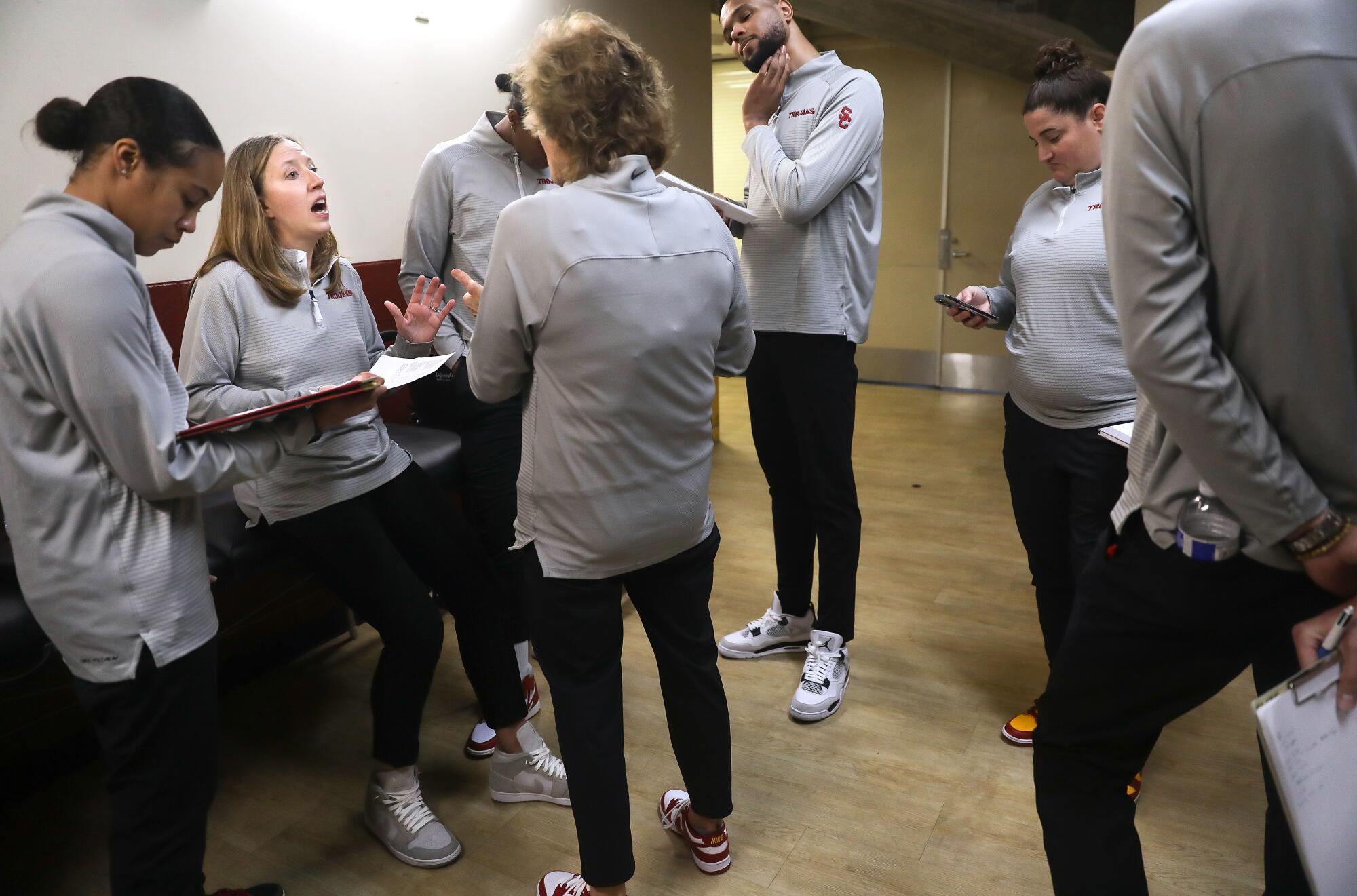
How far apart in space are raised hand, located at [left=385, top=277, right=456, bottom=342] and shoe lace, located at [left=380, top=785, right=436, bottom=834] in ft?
3.21

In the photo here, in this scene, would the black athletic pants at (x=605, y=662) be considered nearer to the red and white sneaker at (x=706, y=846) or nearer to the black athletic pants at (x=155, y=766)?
the red and white sneaker at (x=706, y=846)

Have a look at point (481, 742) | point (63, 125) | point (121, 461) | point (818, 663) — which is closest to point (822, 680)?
point (818, 663)

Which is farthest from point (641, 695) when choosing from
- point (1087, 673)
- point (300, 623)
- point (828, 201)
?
point (1087, 673)

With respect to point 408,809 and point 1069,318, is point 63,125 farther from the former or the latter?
point 1069,318

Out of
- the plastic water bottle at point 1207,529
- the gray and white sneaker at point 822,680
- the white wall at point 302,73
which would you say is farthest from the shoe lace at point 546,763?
the white wall at point 302,73

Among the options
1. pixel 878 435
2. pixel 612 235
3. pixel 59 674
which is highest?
pixel 612 235

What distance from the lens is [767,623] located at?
273 centimetres

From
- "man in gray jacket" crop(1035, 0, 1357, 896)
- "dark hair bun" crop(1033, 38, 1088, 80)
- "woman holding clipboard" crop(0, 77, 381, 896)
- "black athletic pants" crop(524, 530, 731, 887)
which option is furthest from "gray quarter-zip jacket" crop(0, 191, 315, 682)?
"dark hair bun" crop(1033, 38, 1088, 80)

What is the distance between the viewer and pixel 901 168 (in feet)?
22.0

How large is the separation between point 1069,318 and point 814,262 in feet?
2.15

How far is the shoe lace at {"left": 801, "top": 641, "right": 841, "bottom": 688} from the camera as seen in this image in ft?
7.93

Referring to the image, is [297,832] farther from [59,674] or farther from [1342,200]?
[1342,200]

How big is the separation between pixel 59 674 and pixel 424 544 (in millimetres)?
1051

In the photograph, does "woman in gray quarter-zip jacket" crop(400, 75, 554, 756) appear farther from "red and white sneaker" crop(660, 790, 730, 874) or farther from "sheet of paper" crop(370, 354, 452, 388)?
"red and white sneaker" crop(660, 790, 730, 874)
